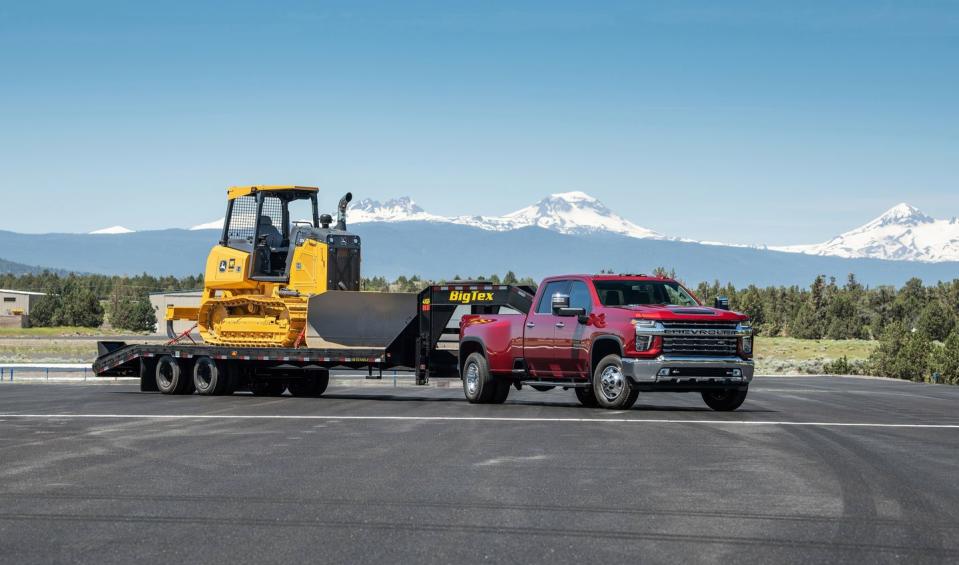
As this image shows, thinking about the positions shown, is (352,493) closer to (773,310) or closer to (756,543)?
(756,543)

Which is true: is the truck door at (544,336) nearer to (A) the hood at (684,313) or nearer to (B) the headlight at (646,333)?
(A) the hood at (684,313)

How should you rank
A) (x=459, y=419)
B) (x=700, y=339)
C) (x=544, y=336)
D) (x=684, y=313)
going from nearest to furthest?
1. (x=459, y=419)
2. (x=684, y=313)
3. (x=700, y=339)
4. (x=544, y=336)

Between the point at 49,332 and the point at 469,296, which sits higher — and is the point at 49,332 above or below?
below

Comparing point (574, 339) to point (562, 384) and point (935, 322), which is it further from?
point (935, 322)

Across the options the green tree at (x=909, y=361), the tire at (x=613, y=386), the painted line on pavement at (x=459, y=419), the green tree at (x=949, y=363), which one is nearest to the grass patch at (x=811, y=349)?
the green tree at (x=909, y=361)

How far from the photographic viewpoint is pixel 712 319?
69.2 feet

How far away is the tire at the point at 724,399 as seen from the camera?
2219cm

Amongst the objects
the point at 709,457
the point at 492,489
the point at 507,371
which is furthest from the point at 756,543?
the point at 507,371

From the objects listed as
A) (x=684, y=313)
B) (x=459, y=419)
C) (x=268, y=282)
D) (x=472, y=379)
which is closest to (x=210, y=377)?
(x=268, y=282)

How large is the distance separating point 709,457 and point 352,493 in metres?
4.57

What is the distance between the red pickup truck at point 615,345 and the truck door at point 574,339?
17 mm

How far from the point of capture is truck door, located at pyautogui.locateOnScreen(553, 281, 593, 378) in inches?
858

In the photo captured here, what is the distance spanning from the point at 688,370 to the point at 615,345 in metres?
1.30

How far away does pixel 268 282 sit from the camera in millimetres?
27859
